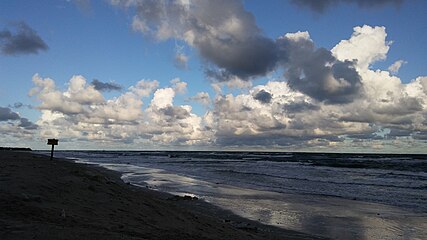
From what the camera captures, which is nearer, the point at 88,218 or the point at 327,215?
the point at 88,218

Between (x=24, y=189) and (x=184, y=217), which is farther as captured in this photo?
(x=184, y=217)

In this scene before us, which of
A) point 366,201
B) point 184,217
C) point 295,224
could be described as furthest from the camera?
point 366,201

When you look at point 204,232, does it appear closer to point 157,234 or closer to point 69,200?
point 157,234

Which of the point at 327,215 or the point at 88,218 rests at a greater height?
the point at 88,218

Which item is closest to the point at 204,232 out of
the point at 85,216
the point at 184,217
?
the point at 184,217

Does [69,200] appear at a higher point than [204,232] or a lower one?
higher

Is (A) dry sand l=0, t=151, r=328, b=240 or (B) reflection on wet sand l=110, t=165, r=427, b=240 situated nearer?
(A) dry sand l=0, t=151, r=328, b=240

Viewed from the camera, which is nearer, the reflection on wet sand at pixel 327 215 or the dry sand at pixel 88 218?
the dry sand at pixel 88 218

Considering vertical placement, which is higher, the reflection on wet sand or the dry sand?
the dry sand

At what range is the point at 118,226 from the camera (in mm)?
8203

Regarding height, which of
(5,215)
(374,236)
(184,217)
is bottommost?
(374,236)

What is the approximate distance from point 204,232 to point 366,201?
1583 centimetres

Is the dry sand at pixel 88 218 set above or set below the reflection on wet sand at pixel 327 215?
above

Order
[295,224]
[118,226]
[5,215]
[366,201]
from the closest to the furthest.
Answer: [5,215] < [118,226] < [295,224] < [366,201]
